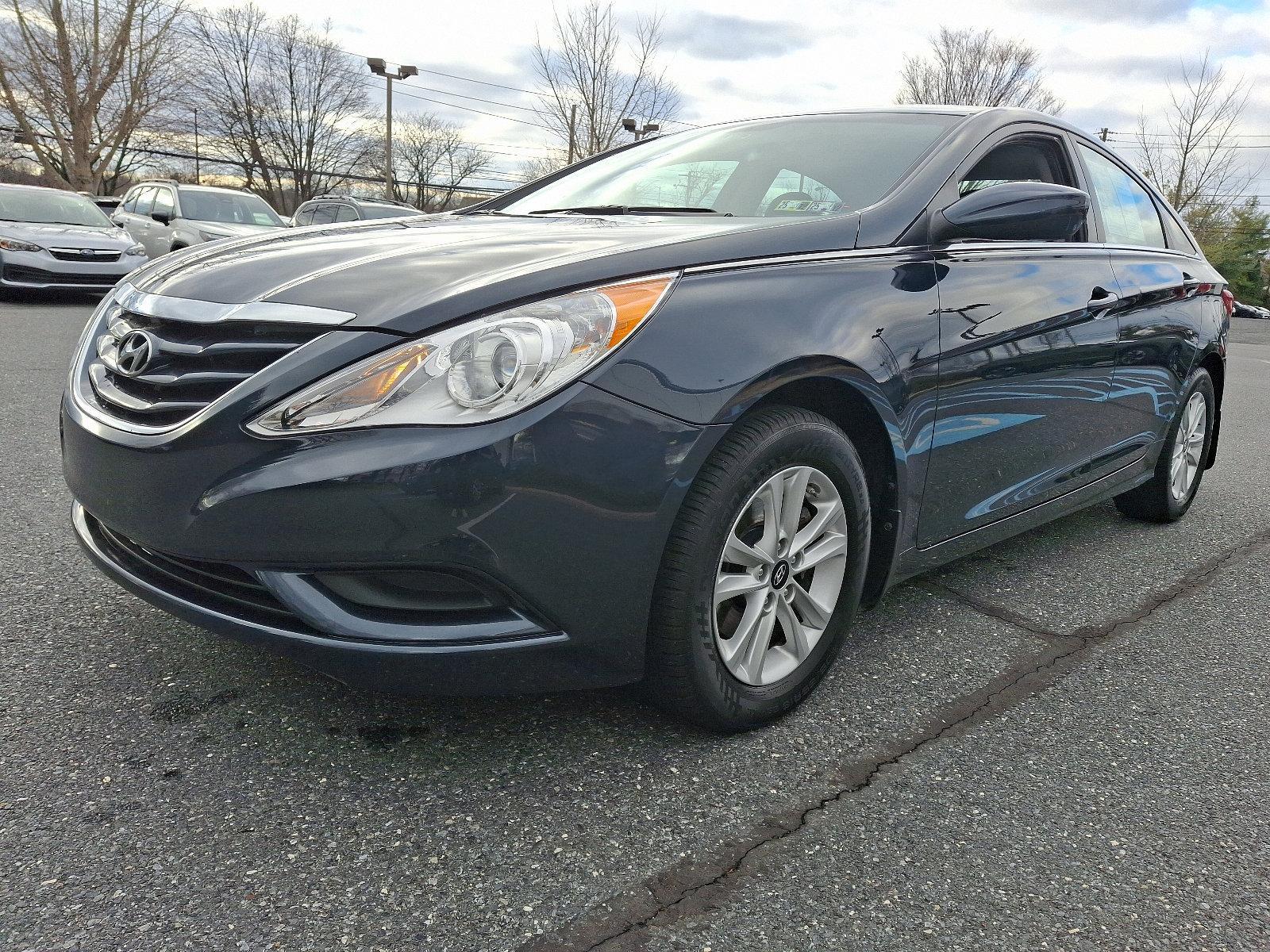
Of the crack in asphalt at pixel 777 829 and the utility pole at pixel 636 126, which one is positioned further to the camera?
the utility pole at pixel 636 126

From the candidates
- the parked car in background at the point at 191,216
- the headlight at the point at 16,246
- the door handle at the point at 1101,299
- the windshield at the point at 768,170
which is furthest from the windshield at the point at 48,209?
the door handle at the point at 1101,299

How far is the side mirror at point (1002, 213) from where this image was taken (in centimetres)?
255

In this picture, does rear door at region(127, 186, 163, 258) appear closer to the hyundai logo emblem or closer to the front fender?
the hyundai logo emblem

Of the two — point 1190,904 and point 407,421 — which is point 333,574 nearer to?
point 407,421

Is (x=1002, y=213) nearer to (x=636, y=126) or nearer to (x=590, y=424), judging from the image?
(x=590, y=424)

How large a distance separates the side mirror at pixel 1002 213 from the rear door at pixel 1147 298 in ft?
2.91

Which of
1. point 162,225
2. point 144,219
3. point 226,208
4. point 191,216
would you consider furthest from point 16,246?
point 144,219

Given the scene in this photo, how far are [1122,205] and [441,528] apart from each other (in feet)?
10.3

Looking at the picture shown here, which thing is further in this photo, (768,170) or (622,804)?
(768,170)

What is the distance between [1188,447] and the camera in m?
4.36

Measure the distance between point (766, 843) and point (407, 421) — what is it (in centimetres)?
100

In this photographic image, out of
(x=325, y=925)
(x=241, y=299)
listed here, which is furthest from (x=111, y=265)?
(x=325, y=925)

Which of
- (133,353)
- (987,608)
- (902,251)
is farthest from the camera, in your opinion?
(987,608)

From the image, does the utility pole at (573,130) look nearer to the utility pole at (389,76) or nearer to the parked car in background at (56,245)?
the utility pole at (389,76)
